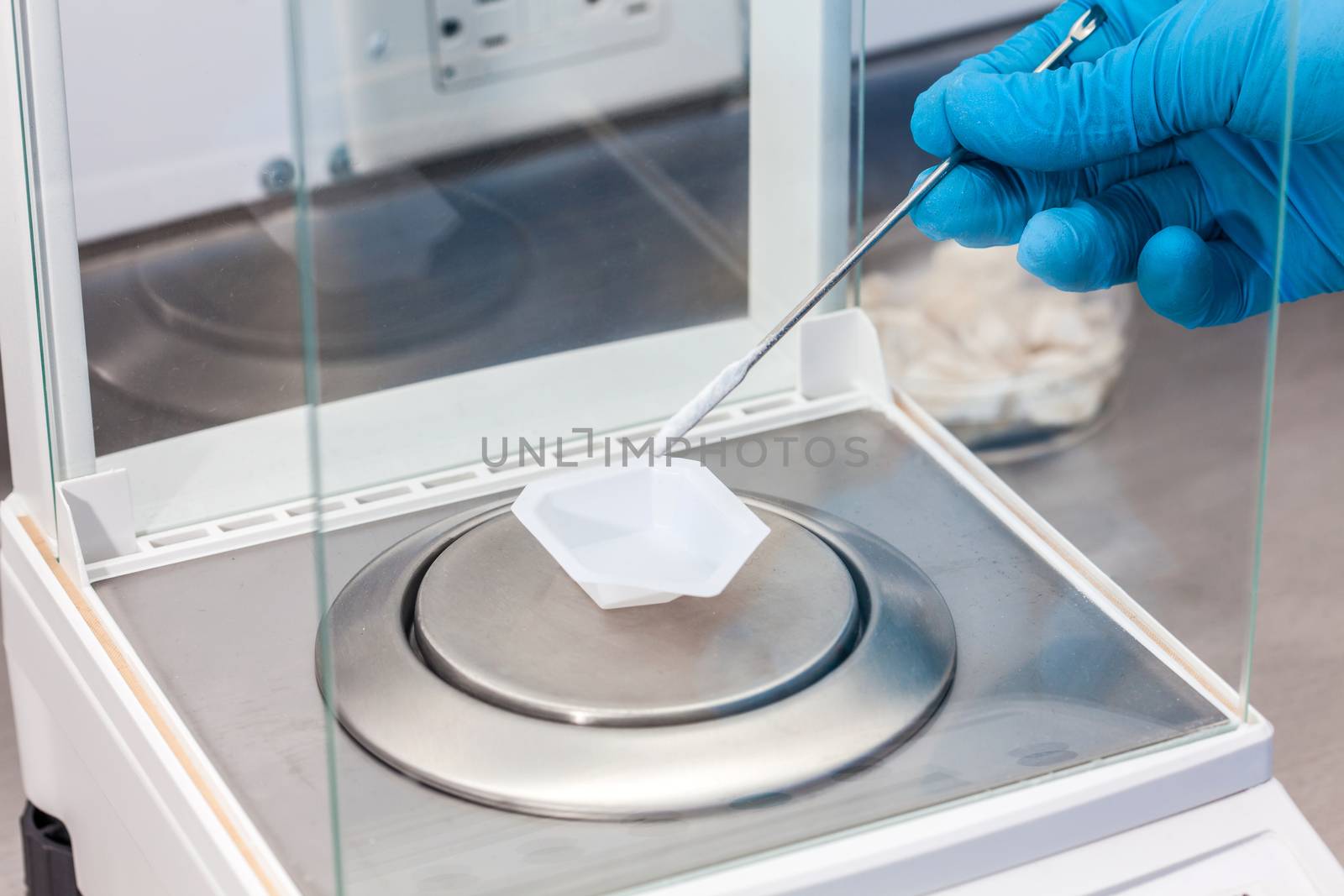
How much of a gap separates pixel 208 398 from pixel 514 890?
1.54 feet

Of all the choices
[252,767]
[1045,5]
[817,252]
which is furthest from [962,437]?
[252,767]

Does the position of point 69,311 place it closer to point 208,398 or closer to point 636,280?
point 208,398

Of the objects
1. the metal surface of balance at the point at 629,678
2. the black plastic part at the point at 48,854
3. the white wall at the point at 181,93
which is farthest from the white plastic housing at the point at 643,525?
the black plastic part at the point at 48,854

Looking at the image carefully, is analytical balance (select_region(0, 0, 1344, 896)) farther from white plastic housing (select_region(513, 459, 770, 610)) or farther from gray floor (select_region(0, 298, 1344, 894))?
gray floor (select_region(0, 298, 1344, 894))

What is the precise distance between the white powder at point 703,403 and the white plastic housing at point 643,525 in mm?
35

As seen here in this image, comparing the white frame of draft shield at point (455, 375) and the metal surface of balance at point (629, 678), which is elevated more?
the white frame of draft shield at point (455, 375)

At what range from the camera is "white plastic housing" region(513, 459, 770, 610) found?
82cm

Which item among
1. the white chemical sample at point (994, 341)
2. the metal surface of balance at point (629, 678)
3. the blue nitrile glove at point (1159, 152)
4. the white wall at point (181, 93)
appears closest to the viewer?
the metal surface of balance at point (629, 678)

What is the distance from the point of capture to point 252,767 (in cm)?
78

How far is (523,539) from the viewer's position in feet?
2.87

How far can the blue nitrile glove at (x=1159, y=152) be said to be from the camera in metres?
0.87

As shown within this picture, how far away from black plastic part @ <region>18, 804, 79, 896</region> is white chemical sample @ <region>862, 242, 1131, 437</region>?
623 millimetres

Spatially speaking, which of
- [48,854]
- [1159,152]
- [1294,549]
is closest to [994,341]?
[1159,152]

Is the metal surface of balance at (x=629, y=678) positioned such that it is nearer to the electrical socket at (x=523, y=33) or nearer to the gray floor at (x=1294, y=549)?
the gray floor at (x=1294, y=549)
